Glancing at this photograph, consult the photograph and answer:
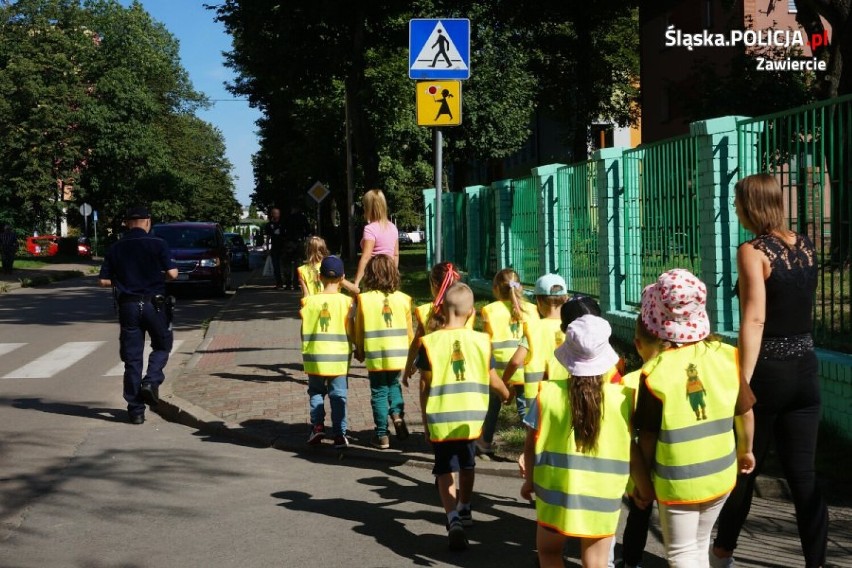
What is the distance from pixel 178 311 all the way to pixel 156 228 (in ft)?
17.0

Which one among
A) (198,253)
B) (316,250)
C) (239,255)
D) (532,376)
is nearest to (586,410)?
(532,376)

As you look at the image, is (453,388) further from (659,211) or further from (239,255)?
(239,255)

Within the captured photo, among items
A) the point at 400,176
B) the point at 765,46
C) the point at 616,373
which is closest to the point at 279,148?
the point at 400,176

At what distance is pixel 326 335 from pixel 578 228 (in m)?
5.57

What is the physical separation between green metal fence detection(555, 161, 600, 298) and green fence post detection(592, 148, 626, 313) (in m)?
0.26

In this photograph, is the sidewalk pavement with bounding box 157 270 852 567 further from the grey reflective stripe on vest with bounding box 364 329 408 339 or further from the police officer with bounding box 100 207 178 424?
the grey reflective stripe on vest with bounding box 364 329 408 339

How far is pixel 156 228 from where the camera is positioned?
26688 mm

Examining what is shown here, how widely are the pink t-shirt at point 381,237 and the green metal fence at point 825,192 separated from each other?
11.4ft

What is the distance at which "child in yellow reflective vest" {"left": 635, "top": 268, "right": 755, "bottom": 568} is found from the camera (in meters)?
3.92

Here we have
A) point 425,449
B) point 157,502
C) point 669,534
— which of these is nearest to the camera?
point 669,534

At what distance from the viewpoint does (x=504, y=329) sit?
7027 millimetres

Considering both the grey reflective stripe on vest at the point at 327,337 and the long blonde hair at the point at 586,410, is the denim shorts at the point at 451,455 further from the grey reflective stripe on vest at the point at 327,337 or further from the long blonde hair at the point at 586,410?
the grey reflective stripe on vest at the point at 327,337

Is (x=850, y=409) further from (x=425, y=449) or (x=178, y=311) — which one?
(x=178, y=311)

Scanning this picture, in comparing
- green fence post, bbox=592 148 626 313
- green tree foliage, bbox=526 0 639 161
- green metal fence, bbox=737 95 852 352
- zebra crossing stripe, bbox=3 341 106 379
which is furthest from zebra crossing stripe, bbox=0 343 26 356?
green tree foliage, bbox=526 0 639 161
